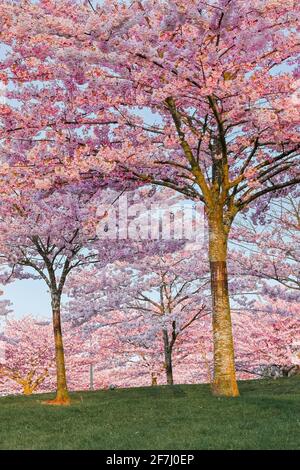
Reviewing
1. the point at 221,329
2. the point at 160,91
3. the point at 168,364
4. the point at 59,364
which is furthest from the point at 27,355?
the point at 160,91

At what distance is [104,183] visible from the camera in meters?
16.2

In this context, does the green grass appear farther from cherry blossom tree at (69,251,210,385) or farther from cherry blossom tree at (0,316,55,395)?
cherry blossom tree at (0,316,55,395)

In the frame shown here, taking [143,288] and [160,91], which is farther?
[143,288]

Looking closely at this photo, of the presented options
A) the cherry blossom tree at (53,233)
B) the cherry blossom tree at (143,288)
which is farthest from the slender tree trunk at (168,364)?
the cherry blossom tree at (53,233)

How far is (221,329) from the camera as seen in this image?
14.3 m

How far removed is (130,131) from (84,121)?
1305 mm

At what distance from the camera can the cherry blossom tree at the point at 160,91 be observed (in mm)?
12844

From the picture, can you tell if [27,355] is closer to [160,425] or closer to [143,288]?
[143,288]

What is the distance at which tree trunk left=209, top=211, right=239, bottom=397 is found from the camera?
14289mm

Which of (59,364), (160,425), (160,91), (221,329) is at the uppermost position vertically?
(160,91)

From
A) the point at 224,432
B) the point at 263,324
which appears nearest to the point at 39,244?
the point at 224,432

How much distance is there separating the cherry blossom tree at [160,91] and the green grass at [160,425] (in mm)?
2142

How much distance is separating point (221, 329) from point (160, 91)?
595 centimetres

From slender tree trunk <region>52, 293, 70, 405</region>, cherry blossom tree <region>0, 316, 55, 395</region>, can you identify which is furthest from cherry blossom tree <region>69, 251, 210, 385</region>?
cherry blossom tree <region>0, 316, 55, 395</region>
